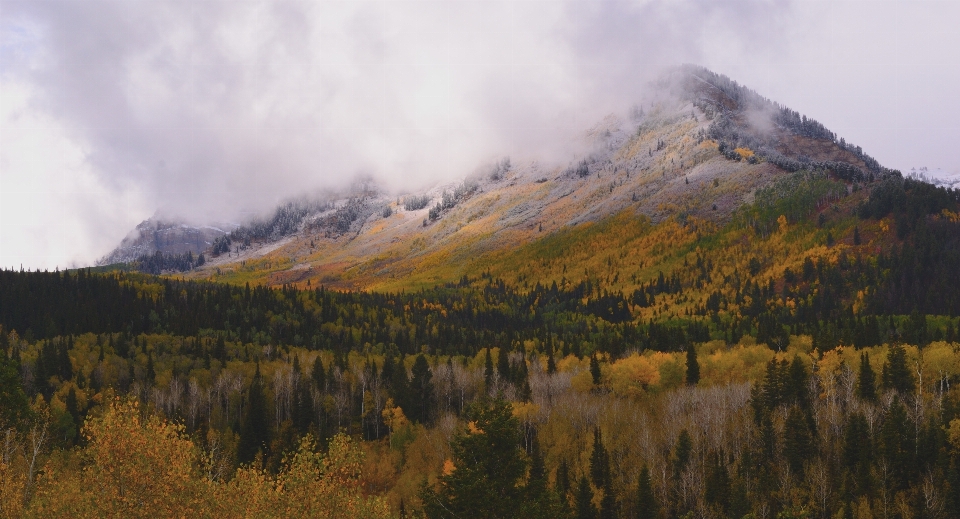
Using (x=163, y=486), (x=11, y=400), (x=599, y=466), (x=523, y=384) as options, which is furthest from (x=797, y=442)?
(x=11, y=400)

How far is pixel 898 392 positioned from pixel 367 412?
10239 centimetres

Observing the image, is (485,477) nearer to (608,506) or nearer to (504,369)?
(608,506)

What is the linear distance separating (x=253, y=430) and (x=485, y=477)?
98.4 meters

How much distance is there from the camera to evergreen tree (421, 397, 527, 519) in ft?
129

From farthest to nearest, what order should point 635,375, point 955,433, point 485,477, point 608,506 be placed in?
point 635,375, point 608,506, point 955,433, point 485,477

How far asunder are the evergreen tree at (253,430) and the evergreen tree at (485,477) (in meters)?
Result: 92.7

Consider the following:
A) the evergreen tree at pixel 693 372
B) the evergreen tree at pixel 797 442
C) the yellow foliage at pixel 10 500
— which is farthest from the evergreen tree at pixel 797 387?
the yellow foliage at pixel 10 500

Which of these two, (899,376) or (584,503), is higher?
(899,376)

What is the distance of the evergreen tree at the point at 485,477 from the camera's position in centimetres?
3938

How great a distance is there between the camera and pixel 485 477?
40.0 m

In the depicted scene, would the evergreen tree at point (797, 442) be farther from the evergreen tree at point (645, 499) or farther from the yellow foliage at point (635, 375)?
the yellow foliage at point (635, 375)

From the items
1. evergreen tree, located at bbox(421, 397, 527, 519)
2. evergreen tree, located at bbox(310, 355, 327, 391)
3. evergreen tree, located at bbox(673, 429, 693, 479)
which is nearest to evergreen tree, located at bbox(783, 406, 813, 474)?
evergreen tree, located at bbox(673, 429, 693, 479)

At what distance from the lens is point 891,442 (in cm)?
9456

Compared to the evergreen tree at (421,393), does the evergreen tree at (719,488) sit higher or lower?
lower
